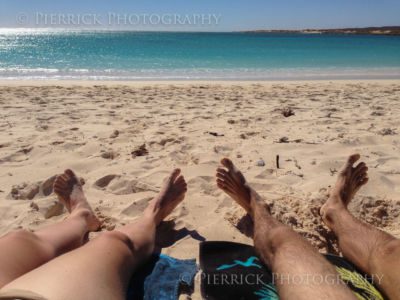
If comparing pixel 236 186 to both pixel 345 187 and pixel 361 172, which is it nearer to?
pixel 345 187

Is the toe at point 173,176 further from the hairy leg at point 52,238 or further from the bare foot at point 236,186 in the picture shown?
the hairy leg at point 52,238

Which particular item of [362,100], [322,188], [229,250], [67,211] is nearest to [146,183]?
[67,211]

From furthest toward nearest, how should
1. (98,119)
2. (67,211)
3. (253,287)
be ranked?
(98,119), (67,211), (253,287)

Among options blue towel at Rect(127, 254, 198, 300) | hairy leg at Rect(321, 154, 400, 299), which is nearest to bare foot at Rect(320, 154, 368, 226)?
hairy leg at Rect(321, 154, 400, 299)

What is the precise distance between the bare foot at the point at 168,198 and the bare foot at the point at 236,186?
0.22 m

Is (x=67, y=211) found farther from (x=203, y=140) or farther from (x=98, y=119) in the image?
(x=98, y=119)

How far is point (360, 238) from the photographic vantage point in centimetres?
163

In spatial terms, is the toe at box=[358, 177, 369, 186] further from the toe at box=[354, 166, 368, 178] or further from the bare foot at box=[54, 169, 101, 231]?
the bare foot at box=[54, 169, 101, 231]

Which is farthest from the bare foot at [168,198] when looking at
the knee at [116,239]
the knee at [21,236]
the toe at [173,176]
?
the knee at [21,236]

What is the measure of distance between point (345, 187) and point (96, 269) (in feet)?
4.75

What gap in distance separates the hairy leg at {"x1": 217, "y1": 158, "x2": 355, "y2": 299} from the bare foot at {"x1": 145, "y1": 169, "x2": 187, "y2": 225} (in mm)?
378

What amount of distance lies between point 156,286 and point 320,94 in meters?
4.77

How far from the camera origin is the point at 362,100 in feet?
16.4

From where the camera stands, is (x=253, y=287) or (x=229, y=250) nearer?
(x=253, y=287)
